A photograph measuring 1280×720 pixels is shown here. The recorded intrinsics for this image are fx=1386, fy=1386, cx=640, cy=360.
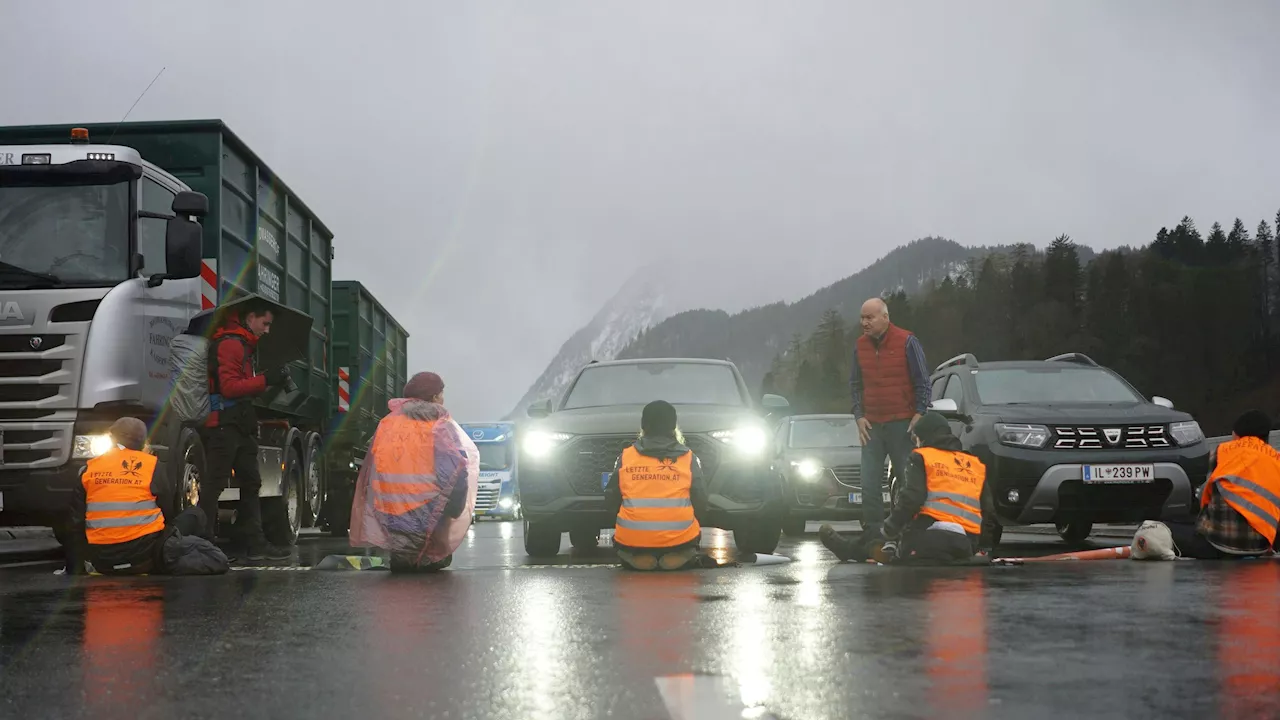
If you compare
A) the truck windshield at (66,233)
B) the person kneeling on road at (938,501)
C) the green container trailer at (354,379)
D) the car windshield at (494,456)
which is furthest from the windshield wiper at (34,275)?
the car windshield at (494,456)

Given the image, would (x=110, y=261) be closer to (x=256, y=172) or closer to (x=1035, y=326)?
(x=256, y=172)

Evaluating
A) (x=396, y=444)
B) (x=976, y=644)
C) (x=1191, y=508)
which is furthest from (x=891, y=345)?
(x=976, y=644)

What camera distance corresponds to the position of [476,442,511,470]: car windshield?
35.1 metres

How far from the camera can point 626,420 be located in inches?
452

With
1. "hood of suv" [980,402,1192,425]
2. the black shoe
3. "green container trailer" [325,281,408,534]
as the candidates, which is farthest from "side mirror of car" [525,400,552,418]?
"green container trailer" [325,281,408,534]

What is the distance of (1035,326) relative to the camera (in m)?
120

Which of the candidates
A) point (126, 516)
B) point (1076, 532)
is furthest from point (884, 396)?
point (126, 516)

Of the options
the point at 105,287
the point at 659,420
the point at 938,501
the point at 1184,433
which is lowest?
the point at 938,501

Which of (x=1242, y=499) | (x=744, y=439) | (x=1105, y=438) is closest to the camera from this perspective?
(x=1242, y=499)

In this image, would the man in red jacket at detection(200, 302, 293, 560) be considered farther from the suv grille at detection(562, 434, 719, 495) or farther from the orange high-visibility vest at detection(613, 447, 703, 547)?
the orange high-visibility vest at detection(613, 447, 703, 547)

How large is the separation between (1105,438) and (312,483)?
341 inches

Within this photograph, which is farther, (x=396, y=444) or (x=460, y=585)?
(x=396, y=444)

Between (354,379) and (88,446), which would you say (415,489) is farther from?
(354,379)

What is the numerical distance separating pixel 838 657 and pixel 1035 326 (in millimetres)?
119257
